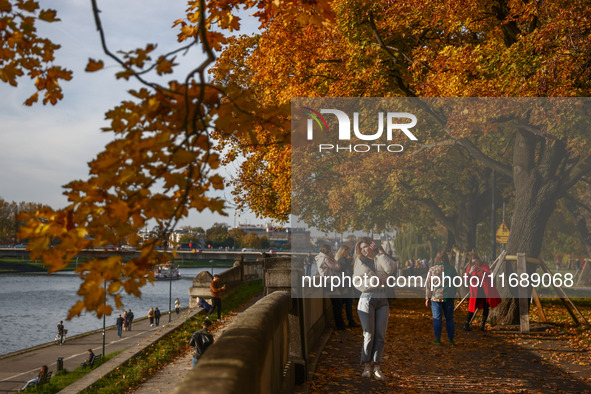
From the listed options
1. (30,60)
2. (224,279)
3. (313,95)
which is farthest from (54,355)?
(30,60)

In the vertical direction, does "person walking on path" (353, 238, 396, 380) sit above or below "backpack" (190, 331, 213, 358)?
above

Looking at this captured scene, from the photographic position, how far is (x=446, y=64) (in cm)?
1462

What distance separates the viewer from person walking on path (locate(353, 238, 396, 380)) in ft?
27.8

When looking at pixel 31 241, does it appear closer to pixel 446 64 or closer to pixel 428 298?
pixel 428 298

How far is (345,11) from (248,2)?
1135cm

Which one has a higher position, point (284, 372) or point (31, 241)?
point (31, 241)

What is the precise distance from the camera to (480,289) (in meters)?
14.0

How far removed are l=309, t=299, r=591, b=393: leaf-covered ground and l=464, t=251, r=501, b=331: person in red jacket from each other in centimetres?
50

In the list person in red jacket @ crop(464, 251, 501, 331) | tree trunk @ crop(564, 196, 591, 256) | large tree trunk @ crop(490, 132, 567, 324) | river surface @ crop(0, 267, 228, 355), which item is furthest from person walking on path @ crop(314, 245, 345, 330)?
river surface @ crop(0, 267, 228, 355)

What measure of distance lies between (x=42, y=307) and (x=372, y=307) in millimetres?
72954

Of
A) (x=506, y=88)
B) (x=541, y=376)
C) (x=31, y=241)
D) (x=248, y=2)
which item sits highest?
(x=506, y=88)

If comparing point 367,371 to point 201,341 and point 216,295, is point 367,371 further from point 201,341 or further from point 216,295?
point 216,295

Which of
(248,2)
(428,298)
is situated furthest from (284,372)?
(428,298)

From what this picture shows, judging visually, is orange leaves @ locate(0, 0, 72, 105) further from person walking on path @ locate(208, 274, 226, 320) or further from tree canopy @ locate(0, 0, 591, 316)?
person walking on path @ locate(208, 274, 226, 320)
